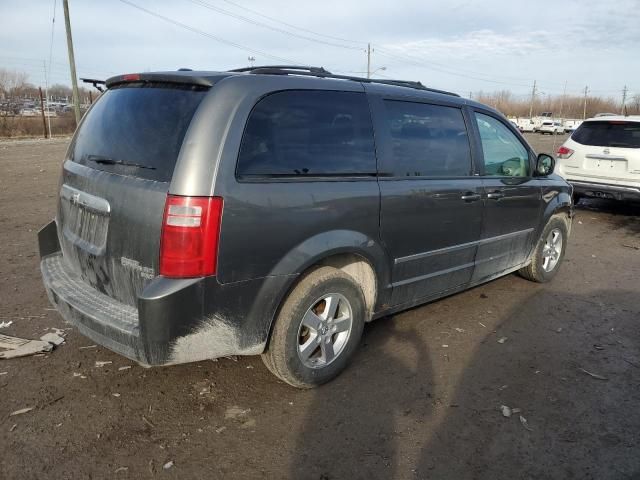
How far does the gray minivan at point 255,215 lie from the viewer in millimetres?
2615

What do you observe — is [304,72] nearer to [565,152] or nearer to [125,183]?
[125,183]

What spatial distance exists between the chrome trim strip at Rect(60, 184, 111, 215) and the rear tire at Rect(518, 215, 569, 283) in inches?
164

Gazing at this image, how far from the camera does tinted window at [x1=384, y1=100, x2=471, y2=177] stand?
3584 millimetres

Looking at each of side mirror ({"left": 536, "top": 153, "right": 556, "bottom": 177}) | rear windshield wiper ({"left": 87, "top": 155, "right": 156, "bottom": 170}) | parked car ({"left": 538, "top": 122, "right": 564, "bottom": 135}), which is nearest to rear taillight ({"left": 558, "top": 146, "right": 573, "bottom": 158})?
side mirror ({"left": 536, "top": 153, "right": 556, "bottom": 177})

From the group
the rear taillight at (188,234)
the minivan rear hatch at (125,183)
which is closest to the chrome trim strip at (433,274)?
the rear taillight at (188,234)

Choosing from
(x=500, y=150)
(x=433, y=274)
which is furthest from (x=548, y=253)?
(x=433, y=274)

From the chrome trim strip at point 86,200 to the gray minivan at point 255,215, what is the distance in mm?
14

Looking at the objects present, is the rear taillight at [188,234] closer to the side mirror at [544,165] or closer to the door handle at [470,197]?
the door handle at [470,197]

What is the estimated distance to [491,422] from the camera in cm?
297

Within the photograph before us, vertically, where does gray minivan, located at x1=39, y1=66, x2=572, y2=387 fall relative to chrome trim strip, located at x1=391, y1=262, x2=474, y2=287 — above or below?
above

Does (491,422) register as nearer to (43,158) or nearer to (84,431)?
(84,431)

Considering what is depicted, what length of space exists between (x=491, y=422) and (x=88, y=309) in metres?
2.42

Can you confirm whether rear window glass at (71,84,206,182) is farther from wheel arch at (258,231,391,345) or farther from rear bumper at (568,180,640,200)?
rear bumper at (568,180,640,200)

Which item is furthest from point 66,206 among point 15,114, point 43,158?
point 15,114
